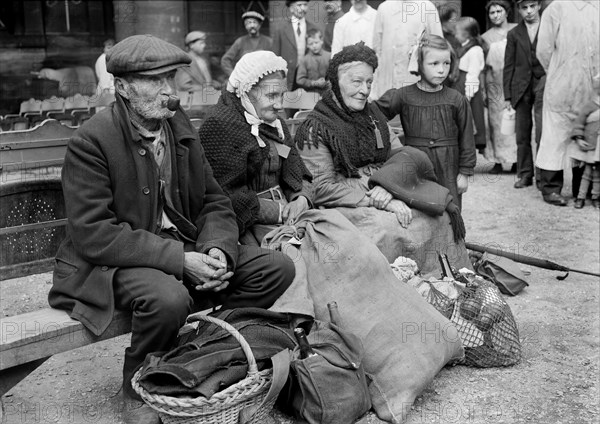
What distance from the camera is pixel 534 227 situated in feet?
22.4

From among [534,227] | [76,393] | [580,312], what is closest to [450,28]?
[534,227]

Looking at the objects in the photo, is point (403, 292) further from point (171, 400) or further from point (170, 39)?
point (170, 39)

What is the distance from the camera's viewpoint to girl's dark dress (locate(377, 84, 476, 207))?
548 centimetres

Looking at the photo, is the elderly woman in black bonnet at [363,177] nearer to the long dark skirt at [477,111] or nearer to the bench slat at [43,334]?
the bench slat at [43,334]

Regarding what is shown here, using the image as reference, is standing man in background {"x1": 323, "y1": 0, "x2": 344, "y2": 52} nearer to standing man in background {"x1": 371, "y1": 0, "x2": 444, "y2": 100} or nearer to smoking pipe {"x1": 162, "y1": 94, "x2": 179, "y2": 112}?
standing man in background {"x1": 371, "y1": 0, "x2": 444, "y2": 100}

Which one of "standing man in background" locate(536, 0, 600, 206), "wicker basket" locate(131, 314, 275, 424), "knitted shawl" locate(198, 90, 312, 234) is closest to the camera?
"wicker basket" locate(131, 314, 275, 424)

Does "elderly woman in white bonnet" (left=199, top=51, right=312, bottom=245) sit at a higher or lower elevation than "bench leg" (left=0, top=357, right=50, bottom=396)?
higher

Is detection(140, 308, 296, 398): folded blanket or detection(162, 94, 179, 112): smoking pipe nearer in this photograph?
detection(140, 308, 296, 398): folded blanket

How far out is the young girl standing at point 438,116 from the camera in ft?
17.8

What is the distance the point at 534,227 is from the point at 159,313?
4.30 metres

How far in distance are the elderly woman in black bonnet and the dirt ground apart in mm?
709

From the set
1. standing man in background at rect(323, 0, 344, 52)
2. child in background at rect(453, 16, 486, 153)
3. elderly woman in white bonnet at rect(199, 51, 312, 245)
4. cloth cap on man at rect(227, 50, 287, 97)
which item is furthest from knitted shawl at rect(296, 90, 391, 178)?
standing man in background at rect(323, 0, 344, 52)

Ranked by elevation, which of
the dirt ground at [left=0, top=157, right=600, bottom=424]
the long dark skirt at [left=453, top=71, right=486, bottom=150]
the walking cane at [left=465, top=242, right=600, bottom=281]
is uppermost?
the long dark skirt at [left=453, top=71, right=486, bottom=150]

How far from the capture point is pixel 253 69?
426 cm
